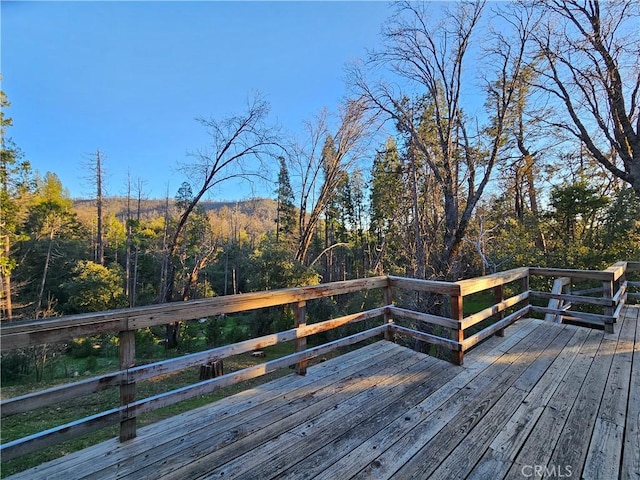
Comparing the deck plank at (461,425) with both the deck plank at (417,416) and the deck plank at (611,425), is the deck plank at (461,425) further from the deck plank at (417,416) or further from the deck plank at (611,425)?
the deck plank at (611,425)

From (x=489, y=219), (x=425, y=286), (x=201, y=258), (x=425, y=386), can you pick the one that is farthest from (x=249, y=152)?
(x=489, y=219)

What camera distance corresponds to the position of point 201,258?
1383 centimetres

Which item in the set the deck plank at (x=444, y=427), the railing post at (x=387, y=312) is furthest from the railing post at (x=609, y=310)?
the railing post at (x=387, y=312)

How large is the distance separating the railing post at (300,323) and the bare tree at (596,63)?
359 inches

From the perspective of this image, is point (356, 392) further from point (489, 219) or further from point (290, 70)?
point (489, 219)

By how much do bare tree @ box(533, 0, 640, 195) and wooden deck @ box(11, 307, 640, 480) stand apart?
7704 millimetres

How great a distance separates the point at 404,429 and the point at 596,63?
1040 cm

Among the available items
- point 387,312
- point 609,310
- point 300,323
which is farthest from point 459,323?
point 609,310

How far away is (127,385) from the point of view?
1749 millimetres

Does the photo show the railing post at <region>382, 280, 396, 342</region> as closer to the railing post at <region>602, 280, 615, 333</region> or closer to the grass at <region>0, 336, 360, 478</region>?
the grass at <region>0, 336, 360, 478</region>

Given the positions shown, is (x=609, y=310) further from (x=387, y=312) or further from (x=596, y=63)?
(x=596, y=63)

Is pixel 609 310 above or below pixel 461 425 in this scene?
above

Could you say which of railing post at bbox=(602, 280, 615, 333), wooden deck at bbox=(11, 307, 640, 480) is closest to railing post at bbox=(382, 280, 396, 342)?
wooden deck at bbox=(11, 307, 640, 480)

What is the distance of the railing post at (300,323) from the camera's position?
2.56 meters
